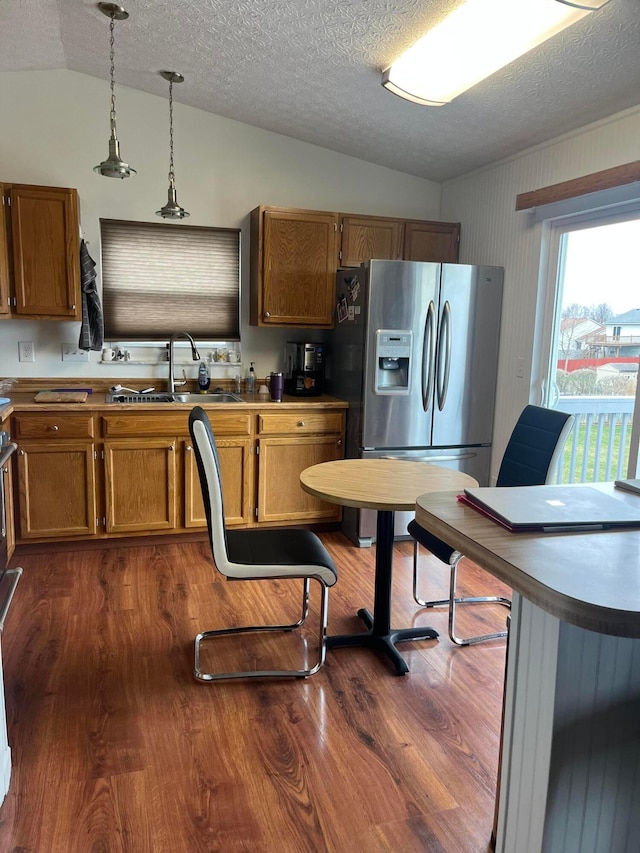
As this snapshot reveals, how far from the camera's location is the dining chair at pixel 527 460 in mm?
2537

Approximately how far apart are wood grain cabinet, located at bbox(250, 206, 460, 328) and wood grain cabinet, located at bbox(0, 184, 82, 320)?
43.1 inches

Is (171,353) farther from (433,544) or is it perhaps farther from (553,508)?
(553,508)

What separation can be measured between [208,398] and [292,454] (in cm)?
70

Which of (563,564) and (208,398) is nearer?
(563,564)

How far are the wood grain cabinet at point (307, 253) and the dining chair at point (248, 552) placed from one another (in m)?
1.84

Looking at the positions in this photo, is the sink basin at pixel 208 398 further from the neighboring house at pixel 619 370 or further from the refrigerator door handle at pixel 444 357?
the neighboring house at pixel 619 370

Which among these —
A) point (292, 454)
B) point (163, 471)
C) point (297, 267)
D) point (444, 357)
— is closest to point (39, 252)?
point (163, 471)

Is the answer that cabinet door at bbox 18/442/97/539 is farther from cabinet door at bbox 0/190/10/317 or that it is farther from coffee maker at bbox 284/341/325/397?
coffee maker at bbox 284/341/325/397

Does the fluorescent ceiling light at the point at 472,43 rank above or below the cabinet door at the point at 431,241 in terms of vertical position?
above

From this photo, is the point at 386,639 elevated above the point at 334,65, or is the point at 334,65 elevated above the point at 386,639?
the point at 334,65

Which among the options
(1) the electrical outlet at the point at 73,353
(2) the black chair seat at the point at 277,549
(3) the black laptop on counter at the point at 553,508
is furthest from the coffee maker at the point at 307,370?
(3) the black laptop on counter at the point at 553,508

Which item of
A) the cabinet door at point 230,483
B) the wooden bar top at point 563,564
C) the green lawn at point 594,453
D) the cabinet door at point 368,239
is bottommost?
the cabinet door at point 230,483

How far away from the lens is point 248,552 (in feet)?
7.84

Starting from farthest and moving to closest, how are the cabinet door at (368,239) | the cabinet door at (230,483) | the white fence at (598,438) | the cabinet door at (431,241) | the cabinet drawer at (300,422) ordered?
the cabinet door at (431,241), the cabinet door at (368,239), the cabinet drawer at (300,422), the cabinet door at (230,483), the white fence at (598,438)
